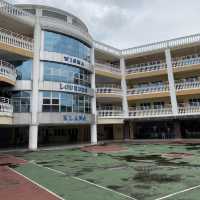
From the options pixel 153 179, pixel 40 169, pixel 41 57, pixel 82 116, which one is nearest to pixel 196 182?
pixel 153 179

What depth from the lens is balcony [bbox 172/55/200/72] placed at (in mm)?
27931

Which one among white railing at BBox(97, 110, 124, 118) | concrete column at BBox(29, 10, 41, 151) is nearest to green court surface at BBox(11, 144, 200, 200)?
concrete column at BBox(29, 10, 41, 151)

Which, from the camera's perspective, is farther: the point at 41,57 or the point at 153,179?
the point at 41,57

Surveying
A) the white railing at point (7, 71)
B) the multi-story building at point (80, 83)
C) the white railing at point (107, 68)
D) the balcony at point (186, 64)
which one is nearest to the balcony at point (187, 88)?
the multi-story building at point (80, 83)

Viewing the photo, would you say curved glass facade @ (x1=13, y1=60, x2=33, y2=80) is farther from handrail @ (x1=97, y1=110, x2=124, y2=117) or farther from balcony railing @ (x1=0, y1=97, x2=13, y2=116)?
handrail @ (x1=97, y1=110, x2=124, y2=117)

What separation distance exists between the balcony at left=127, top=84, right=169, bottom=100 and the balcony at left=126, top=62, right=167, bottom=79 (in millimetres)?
1779

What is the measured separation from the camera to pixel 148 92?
1195 inches

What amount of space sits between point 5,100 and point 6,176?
11039 mm

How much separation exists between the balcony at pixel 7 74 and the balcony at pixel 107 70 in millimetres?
11565

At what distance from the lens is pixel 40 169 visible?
1191 cm

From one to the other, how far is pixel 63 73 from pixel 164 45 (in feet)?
49.8

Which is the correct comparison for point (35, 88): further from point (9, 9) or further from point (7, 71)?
point (9, 9)

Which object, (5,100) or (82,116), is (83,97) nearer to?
(82,116)

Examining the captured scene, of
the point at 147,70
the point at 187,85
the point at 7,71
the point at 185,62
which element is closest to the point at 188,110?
the point at 187,85
